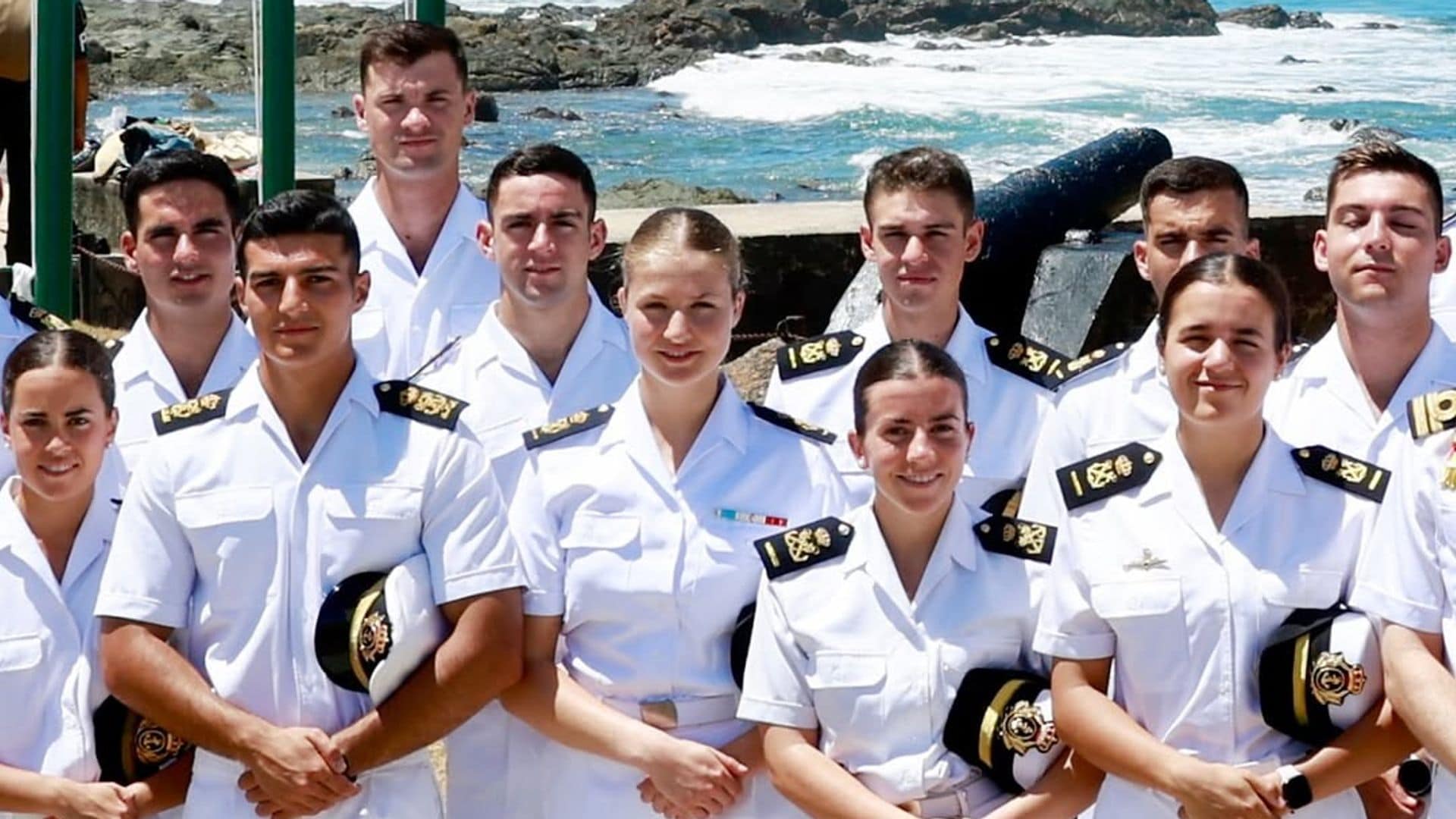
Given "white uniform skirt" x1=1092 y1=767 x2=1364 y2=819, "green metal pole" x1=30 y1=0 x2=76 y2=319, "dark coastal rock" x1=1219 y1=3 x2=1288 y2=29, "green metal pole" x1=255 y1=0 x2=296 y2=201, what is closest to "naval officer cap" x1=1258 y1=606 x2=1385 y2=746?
"white uniform skirt" x1=1092 y1=767 x2=1364 y2=819

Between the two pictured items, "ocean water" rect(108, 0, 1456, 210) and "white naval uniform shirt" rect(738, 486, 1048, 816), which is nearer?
"white naval uniform shirt" rect(738, 486, 1048, 816)

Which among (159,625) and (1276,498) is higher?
(1276,498)

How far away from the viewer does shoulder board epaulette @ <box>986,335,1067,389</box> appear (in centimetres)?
441

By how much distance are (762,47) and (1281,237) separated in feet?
86.3

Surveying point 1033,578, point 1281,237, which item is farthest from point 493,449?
point 1281,237

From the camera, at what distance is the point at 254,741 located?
346cm

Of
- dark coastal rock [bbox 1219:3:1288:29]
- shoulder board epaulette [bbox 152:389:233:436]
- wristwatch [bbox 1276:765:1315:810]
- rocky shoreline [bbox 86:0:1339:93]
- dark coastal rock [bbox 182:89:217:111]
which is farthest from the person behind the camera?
rocky shoreline [bbox 86:0:1339:93]

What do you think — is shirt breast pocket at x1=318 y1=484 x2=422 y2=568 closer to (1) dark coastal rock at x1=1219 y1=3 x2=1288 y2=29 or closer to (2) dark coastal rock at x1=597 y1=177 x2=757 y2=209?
(2) dark coastal rock at x1=597 y1=177 x2=757 y2=209

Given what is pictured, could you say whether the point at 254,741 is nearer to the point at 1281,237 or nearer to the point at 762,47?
the point at 1281,237

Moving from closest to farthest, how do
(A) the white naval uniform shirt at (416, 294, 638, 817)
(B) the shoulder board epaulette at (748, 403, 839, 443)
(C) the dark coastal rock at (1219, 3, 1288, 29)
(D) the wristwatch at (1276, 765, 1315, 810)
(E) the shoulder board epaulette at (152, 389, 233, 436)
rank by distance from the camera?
(D) the wristwatch at (1276, 765, 1315, 810)
(E) the shoulder board epaulette at (152, 389, 233, 436)
(B) the shoulder board epaulette at (748, 403, 839, 443)
(A) the white naval uniform shirt at (416, 294, 638, 817)
(C) the dark coastal rock at (1219, 3, 1288, 29)

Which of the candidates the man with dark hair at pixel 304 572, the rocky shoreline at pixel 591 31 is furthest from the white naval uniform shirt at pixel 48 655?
the rocky shoreline at pixel 591 31

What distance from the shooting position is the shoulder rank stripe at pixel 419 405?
368 centimetres

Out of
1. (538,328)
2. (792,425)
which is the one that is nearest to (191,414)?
(538,328)

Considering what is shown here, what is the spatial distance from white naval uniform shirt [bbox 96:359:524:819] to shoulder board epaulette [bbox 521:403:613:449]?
0.33 metres
